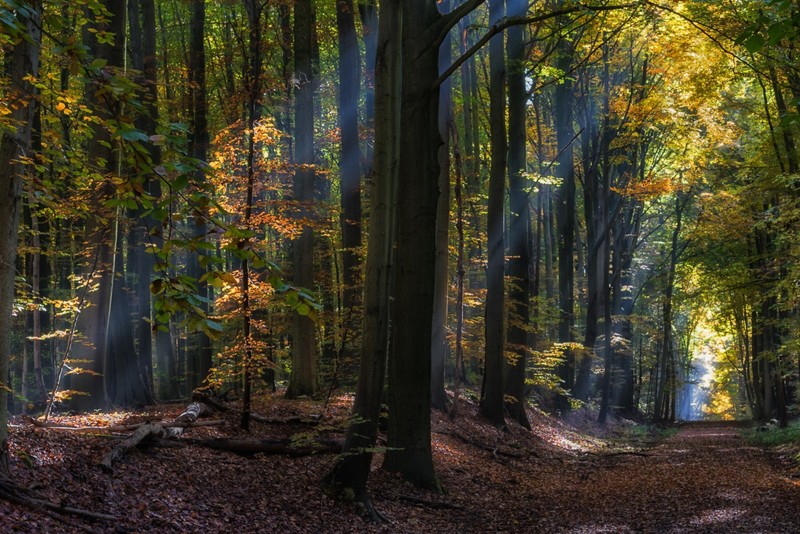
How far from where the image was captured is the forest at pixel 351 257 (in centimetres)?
548

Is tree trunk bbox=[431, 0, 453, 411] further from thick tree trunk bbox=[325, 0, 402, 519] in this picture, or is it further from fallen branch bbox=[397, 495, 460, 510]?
thick tree trunk bbox=[325, 0, 402, 519]

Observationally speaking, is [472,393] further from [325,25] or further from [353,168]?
[325,25]

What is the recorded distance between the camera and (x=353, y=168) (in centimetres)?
1594

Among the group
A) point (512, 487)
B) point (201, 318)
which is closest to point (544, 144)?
point (512, 487)

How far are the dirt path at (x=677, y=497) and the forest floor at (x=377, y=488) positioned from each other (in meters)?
0.03

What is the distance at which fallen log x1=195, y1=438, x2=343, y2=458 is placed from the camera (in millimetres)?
8703

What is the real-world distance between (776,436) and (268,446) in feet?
53.0

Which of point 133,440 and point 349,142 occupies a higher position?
point 349,142

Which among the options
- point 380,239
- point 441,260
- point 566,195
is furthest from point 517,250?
point 380,239

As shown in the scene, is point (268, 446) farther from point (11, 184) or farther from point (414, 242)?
point (11, 184)

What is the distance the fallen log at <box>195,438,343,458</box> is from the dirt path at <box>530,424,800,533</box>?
3.03m

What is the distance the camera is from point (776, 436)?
1881 cm

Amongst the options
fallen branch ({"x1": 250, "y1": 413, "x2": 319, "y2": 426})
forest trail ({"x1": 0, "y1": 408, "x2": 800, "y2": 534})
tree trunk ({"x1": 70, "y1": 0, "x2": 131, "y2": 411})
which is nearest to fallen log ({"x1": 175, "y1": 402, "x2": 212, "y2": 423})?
forest trail ({"x1": 0, "y1": 408, "x2": 800, "y2": 534})

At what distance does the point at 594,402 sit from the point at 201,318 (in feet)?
108
